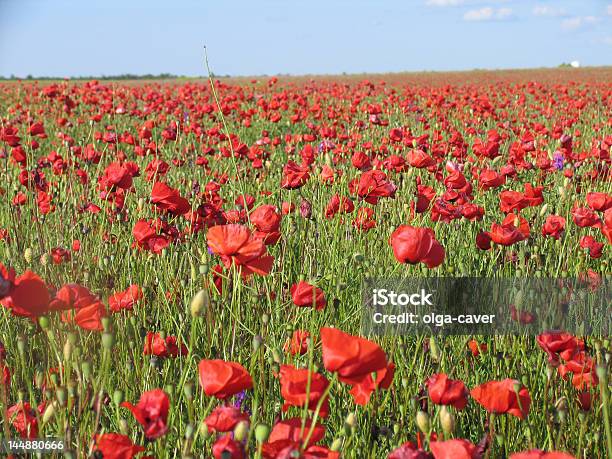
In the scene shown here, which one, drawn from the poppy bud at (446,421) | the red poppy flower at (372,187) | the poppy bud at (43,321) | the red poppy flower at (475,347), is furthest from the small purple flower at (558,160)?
the poppy bud at (43,321)

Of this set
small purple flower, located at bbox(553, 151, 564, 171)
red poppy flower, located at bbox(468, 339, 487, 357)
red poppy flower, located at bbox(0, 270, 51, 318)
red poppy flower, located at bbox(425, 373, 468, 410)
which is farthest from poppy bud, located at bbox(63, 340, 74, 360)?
small purple flower, located at bbox(553, 151, 564, 171)

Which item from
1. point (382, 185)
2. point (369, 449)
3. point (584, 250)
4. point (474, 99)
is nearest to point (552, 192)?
point (584, 250)

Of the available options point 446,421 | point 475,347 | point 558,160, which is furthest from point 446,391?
point 558,160

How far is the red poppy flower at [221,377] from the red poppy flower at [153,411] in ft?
0.26

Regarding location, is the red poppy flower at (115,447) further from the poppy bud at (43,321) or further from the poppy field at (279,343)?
the poppy bud at (43,321)

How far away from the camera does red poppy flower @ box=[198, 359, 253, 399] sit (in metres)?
1.13

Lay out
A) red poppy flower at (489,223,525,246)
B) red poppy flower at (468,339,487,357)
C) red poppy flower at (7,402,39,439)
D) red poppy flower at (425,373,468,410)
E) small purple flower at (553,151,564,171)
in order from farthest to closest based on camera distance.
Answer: small purple flower at (553,151,564,171) < red poppy flower at (489,223,525,246) < red poppy flower at (468,339,487,357) < red poppy flower at (7,402,39,439) < red poppy flower at (425,373,468,410)

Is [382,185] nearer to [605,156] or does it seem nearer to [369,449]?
[369,449]

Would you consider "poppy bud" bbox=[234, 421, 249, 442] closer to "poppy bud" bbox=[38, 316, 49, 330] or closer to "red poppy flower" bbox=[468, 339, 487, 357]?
"poppy bud" bbox=[38, 316, 49, 330]

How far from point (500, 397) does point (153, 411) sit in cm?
66

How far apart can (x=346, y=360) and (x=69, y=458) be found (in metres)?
0.52

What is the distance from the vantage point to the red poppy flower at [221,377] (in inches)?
44.3

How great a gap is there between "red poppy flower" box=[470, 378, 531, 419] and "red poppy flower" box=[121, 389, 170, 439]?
1.92 feet

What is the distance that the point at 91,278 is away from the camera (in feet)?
8.39
